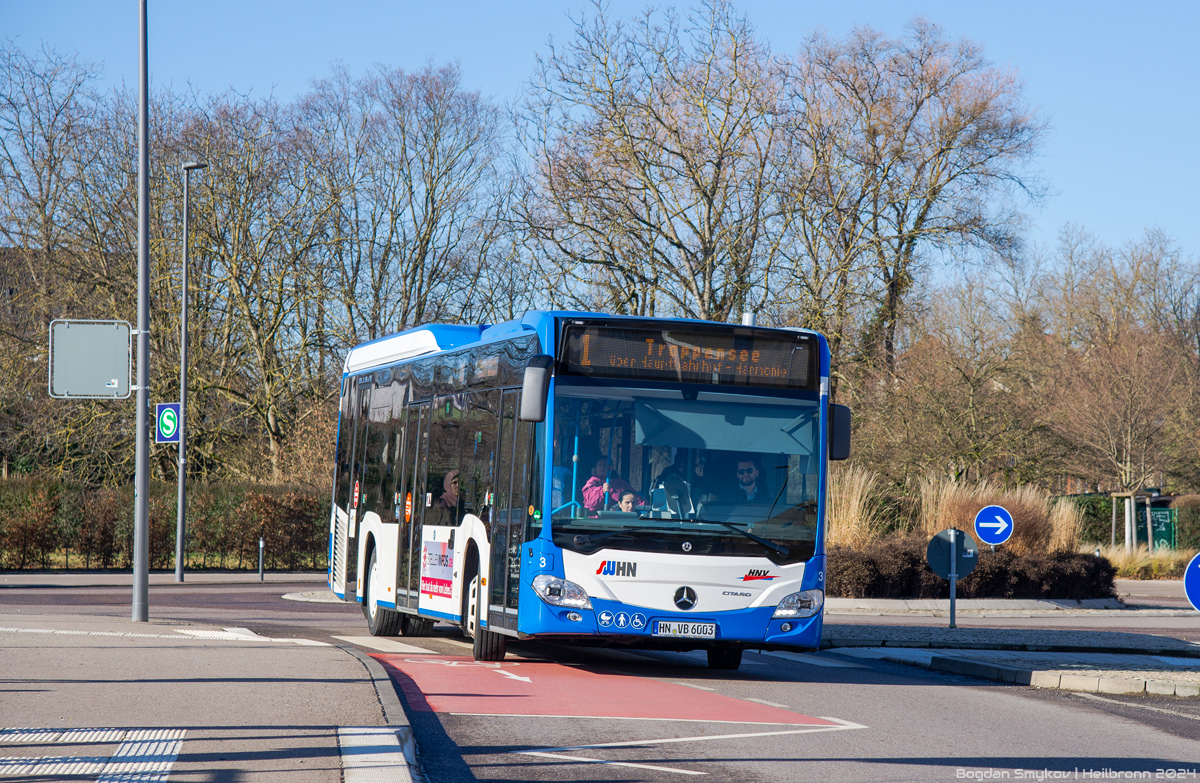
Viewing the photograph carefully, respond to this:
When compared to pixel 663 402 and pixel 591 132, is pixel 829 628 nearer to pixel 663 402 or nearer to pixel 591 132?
pixel 663 402

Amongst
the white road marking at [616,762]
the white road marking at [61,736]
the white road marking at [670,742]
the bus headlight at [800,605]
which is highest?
the bus headlight at [800,605]

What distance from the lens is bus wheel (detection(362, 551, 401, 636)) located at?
16.0 metres

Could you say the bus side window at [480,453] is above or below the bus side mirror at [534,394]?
below

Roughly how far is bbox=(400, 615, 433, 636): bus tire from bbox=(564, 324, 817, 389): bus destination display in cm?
575

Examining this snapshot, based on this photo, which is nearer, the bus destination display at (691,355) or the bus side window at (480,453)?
the bus destination display at (691,355)

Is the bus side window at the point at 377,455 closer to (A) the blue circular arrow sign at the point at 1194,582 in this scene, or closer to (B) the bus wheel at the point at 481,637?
(B) the bus wheel at the point at 481,637

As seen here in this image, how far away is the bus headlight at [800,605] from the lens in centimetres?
1165

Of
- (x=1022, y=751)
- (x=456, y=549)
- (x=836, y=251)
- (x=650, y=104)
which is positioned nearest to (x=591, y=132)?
(x=650, y=104)

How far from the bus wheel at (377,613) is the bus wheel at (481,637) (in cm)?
328

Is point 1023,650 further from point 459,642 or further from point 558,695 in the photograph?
point 558,695

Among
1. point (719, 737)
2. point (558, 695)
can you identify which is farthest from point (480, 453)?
point (719, 737)

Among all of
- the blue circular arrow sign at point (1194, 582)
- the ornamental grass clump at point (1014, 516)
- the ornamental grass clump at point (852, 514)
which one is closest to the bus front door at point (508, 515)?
the blue circular arrow sign at point (1194, 582)

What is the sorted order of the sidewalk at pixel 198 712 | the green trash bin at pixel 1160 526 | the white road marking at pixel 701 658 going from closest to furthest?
the sidewalk at pixel 198 712 < the white road marking at pixel 701 658 < the green trash bin at pixel 1160 526

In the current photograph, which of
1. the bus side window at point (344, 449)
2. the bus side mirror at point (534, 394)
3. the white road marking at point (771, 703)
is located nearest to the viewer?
the white road marking at point (771, 703)
